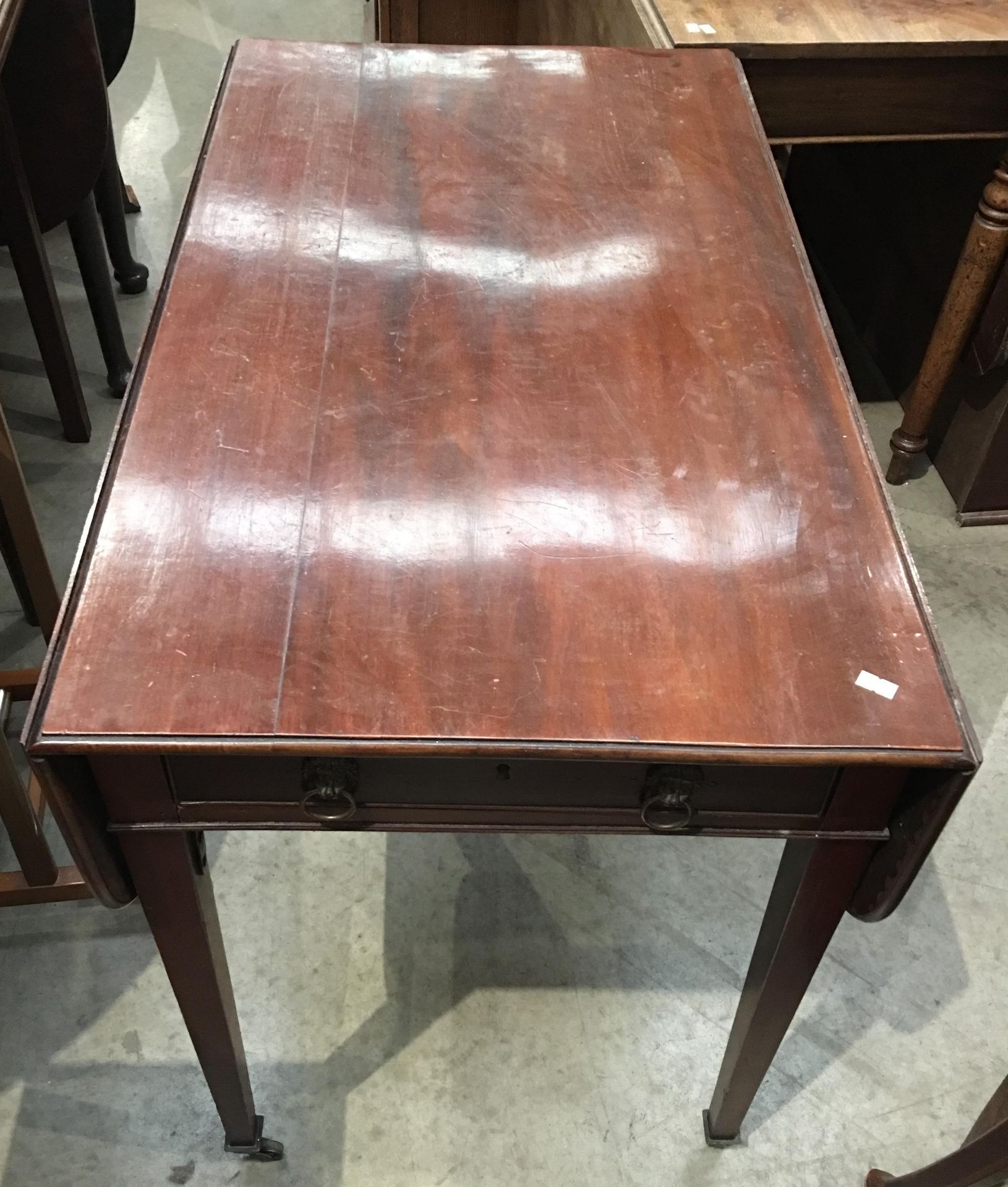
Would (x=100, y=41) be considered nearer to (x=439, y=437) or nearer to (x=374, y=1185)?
(x=439, y=437)

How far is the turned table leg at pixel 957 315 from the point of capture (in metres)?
1.87

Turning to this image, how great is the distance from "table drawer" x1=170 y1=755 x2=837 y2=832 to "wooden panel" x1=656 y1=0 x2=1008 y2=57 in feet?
3.76

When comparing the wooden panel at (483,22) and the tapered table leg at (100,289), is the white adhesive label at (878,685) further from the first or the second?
the wooden panel at (483,22)

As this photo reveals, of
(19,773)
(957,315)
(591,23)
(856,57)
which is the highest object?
(856,57)

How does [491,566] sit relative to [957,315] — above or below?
above

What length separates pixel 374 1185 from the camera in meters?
1.40

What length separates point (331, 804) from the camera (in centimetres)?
94

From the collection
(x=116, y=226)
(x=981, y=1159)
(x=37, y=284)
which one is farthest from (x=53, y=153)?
(x=981, y=1159)

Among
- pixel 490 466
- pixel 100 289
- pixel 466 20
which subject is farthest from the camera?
pixel 466 20

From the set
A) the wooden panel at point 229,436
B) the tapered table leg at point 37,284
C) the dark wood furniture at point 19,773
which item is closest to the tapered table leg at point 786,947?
the wooden panel at point 229,436

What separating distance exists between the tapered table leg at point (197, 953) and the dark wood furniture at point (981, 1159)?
765 mm

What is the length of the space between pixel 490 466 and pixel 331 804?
329 mm

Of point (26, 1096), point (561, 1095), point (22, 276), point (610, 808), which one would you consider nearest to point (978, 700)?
point (561, 1095)

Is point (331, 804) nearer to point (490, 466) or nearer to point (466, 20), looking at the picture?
point (490, 466)
